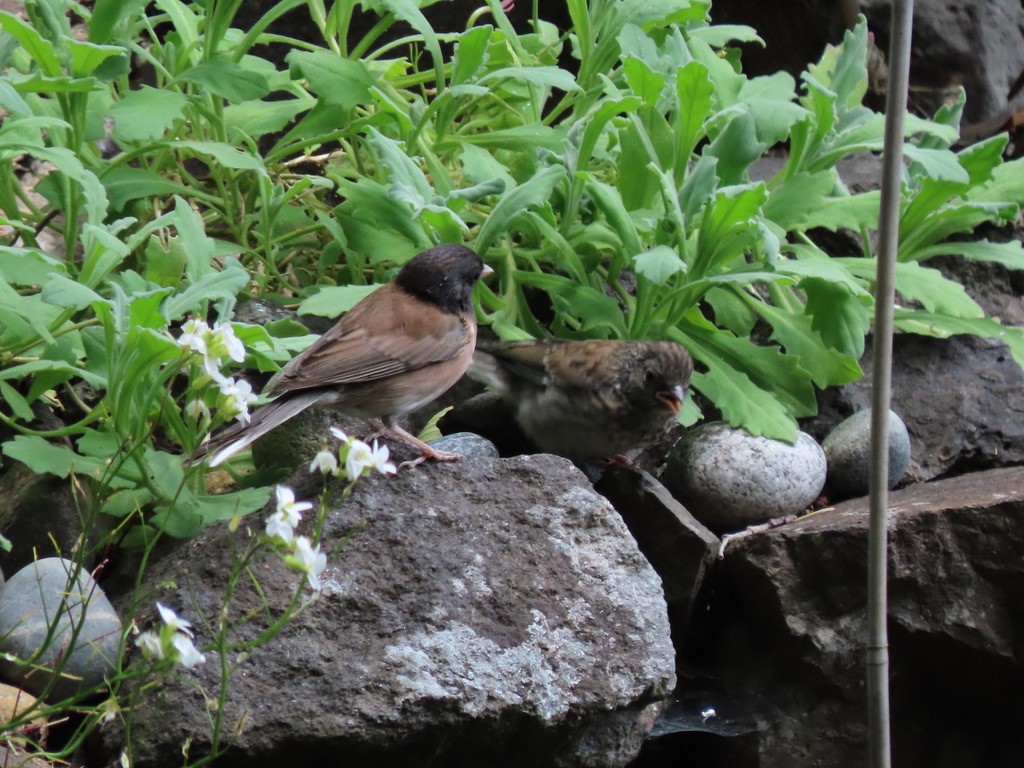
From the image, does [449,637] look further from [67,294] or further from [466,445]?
A: [67,294]

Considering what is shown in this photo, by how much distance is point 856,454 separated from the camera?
160 inches

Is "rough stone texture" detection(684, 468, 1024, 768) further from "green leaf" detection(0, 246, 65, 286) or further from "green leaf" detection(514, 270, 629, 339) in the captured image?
"green leaf" detection(0, 246, 65, 286)

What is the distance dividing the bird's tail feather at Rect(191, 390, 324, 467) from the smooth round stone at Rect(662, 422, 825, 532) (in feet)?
4.26

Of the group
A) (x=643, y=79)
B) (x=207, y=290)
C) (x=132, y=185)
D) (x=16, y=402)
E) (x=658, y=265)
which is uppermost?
(x=643, y=79)

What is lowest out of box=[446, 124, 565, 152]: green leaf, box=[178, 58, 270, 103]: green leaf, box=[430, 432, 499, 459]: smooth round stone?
box=[430, 432, 499, 459]: smooth round stone

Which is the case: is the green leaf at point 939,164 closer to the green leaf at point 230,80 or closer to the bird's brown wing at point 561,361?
the bird's brown wing at point 561,361

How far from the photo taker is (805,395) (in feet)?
13.6

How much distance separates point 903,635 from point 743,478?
2.23 ft

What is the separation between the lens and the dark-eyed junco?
3.71 meters

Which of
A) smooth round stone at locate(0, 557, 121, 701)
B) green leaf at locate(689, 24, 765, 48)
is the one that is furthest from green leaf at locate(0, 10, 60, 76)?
green leaf at locate(689, 24, 765, 48)

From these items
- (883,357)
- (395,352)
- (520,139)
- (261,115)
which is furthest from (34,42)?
(883,357)

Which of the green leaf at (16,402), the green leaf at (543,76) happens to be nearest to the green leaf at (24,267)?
the green leaf at (16,402)

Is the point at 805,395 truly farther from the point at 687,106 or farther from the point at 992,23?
the point at 992,23

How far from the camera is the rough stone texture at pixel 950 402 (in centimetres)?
447
